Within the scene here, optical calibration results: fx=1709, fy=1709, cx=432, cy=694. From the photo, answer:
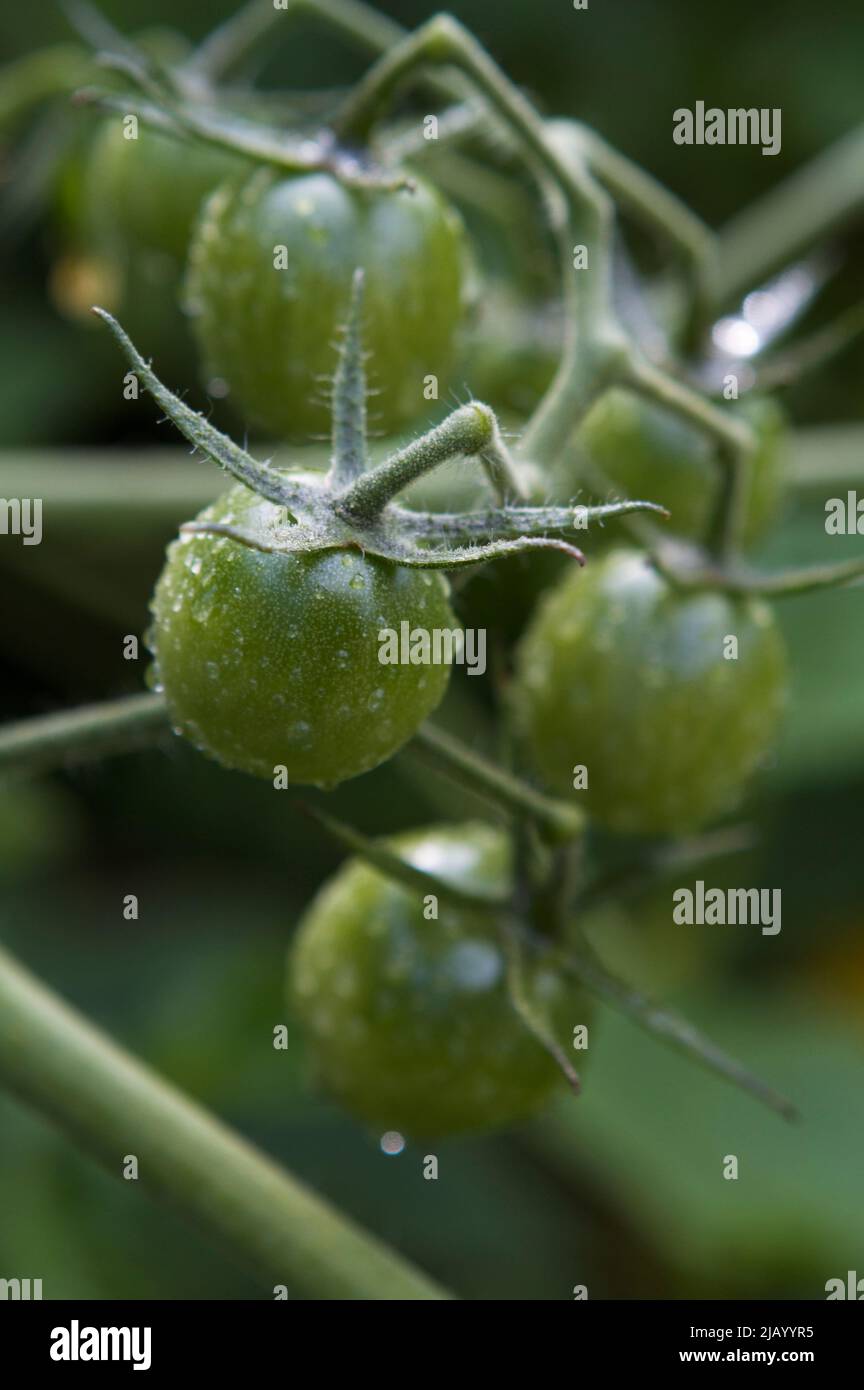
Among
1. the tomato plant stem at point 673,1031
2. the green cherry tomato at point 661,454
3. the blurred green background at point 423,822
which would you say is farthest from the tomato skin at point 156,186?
the tomato plant stem at point 673,1031

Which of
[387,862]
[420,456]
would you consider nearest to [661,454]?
[387,862]

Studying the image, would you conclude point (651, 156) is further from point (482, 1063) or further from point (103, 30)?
point (482, 1063)

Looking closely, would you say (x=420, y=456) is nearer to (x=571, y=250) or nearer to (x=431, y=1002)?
(x=571, y=250)

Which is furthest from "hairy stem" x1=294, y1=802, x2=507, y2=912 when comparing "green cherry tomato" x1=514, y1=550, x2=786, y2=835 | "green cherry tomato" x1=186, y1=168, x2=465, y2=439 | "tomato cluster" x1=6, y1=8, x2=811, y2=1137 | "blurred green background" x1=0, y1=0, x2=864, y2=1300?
"blurred green background" x1=0, y1=0, x2=864, y2=1300

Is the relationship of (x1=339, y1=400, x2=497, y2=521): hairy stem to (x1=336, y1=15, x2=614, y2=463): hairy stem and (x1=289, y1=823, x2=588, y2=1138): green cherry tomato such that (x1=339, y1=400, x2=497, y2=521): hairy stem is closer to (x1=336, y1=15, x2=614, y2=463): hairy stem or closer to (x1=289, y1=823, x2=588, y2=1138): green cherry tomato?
(x1=336, y1=15, x2=614, y2=463): hairy stem

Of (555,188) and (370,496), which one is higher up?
(555,188)

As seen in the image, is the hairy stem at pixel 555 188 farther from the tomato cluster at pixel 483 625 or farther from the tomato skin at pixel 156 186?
the tomato skin at pixel 156 186
